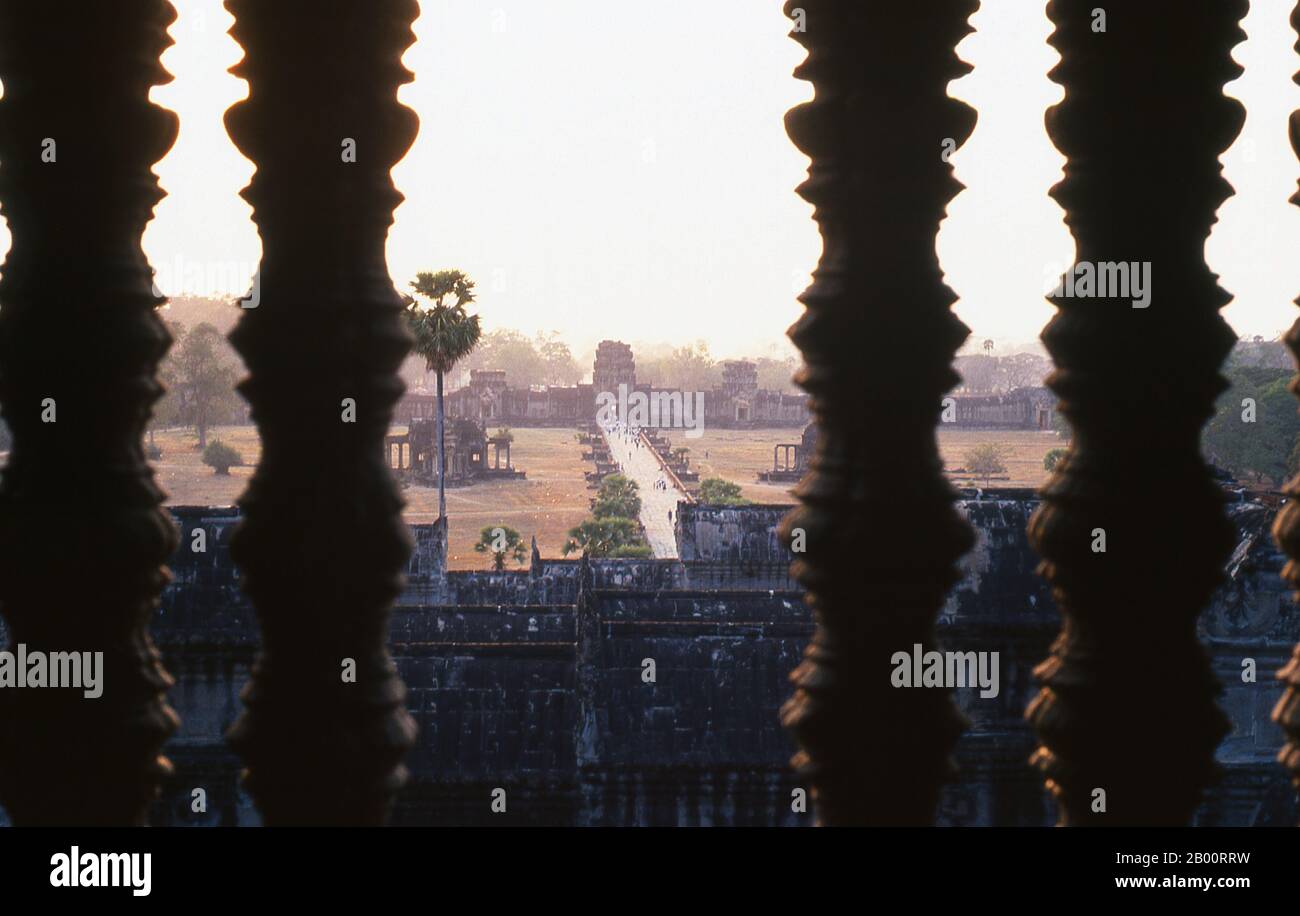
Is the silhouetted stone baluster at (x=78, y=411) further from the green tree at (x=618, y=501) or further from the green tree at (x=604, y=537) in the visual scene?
the green tree at (x=618, y=501)

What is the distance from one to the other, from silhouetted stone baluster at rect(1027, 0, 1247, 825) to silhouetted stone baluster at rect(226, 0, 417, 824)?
146 centimetres

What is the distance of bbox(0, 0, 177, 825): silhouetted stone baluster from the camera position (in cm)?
299

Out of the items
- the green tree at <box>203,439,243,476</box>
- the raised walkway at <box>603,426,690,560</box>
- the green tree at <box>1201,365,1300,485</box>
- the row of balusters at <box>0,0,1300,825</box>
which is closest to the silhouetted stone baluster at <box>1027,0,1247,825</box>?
the row of balusters at <box>0,0,1300,825</box>

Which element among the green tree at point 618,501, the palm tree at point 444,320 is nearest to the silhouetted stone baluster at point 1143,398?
the palm tree at point 444,320

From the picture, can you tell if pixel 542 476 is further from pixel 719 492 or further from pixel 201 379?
pixel 719 492

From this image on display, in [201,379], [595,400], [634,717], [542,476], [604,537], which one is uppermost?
[595,400]

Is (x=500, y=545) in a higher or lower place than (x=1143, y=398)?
lower

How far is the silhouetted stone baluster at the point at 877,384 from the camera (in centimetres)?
293

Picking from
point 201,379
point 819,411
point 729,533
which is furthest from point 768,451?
point 819,411

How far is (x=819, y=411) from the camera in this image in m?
3.05

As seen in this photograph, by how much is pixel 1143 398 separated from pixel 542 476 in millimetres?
97490

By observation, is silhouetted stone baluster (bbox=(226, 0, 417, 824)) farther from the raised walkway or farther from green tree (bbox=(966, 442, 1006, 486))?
green tree (bbox=(966, 442, 1006, 486))

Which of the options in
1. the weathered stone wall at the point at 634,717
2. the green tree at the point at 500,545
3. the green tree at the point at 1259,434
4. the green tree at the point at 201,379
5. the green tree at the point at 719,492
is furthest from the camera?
the green tree at the point at 201,379

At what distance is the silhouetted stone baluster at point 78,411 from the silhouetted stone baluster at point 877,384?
1441 millimetres
